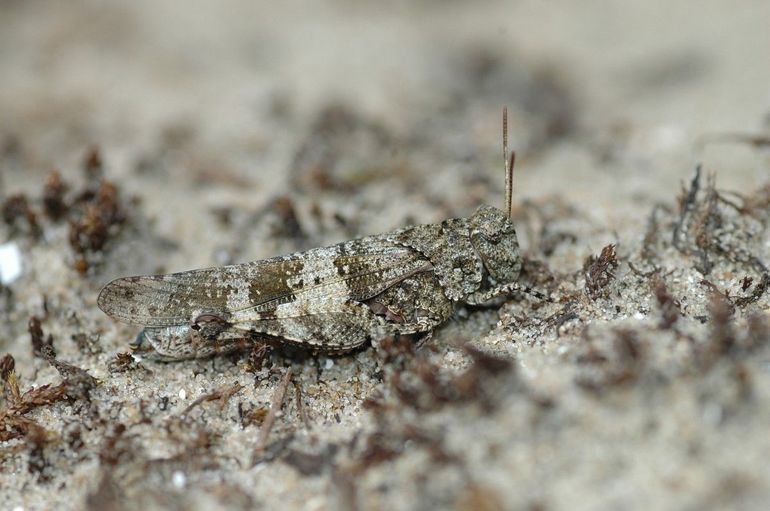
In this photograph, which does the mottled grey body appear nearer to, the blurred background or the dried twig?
the dried twig

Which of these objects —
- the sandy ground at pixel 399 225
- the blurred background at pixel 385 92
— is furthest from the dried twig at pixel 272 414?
the blurred background at pixel 385 92

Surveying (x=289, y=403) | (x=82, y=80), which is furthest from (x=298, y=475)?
(x=82, y=80)

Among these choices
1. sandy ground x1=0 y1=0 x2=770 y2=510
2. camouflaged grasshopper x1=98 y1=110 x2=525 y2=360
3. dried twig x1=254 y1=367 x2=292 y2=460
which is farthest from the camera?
camouflaged grasshopper x1=98 y1=110 x2=525 y2=360

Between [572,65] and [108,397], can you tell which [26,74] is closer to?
[108,397]

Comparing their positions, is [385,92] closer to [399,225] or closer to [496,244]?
[399,225]

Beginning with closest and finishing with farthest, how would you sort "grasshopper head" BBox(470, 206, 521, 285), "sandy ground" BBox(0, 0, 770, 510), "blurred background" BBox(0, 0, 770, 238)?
"sandy ground" BBox(0, 0, 770, 510) < "grasshopper head" BBox(470, 206, 521, 285) < "blurred background" BBox(0, 0, 770, 238)

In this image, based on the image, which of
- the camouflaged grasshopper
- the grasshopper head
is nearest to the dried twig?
the camouflaged grasshopper
